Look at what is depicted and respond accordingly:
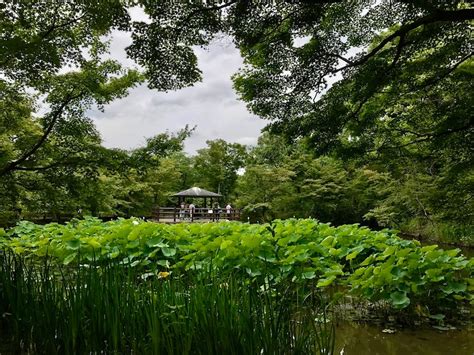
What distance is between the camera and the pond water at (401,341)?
3596mm

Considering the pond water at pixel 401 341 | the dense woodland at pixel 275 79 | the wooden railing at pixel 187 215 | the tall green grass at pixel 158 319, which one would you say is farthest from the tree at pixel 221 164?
the tall green grass at pixel 158 319

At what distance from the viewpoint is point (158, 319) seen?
1960 millimetres

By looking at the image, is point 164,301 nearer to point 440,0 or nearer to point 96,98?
point 440,0

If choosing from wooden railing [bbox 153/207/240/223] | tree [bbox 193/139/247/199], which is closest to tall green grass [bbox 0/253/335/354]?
wooden railing [bbox 153/207/240/223]

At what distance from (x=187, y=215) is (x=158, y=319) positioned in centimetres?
2032

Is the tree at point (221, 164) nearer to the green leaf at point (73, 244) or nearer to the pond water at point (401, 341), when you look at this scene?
the green leaf at point (73, 244)

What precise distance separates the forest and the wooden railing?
13.8 metres

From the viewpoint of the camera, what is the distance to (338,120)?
14.9 ft

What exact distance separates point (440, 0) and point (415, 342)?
3.12 meters

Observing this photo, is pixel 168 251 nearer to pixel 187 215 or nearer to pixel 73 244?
pixel 73 244

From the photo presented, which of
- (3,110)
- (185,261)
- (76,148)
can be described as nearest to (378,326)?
(185,261)

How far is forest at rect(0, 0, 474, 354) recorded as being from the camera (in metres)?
2.15

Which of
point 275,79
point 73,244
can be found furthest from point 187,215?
point 275,79

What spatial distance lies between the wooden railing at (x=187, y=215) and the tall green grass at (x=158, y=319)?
728 inches
